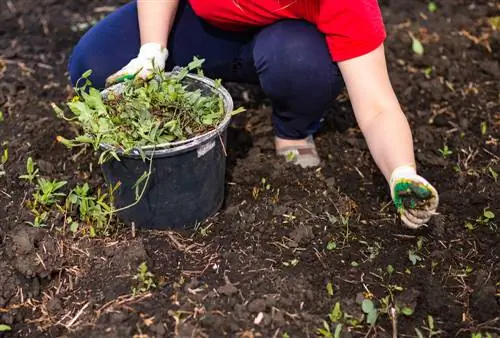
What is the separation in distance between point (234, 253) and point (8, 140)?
3.44 feet

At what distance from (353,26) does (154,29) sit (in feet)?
2.26

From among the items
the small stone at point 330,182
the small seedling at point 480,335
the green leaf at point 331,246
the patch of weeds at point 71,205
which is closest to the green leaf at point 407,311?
the small seedling at point 480,335

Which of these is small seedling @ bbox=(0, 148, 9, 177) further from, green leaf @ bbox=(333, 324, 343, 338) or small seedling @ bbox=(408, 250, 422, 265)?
small seedling @ bbox=(408, 250, 422, 265)

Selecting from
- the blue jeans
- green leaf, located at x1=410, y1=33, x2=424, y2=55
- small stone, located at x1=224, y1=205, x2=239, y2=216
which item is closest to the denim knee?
the blue jeans

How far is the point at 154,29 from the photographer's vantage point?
245 cm

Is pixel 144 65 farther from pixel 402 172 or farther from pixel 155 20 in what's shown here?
pixel 402 172

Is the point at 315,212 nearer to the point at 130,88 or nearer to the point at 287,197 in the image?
the point at 287,197

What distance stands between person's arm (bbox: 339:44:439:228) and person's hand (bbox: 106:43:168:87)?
60 centimetres

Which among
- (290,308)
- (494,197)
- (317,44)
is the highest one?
(317,44)

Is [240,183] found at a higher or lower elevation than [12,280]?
lower

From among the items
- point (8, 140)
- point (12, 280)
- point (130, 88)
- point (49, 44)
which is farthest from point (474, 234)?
point (49, 44)

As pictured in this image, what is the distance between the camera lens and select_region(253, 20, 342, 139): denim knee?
92.4 inches

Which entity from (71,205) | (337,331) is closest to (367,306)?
(337,331)

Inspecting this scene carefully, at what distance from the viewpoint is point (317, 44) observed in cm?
235
